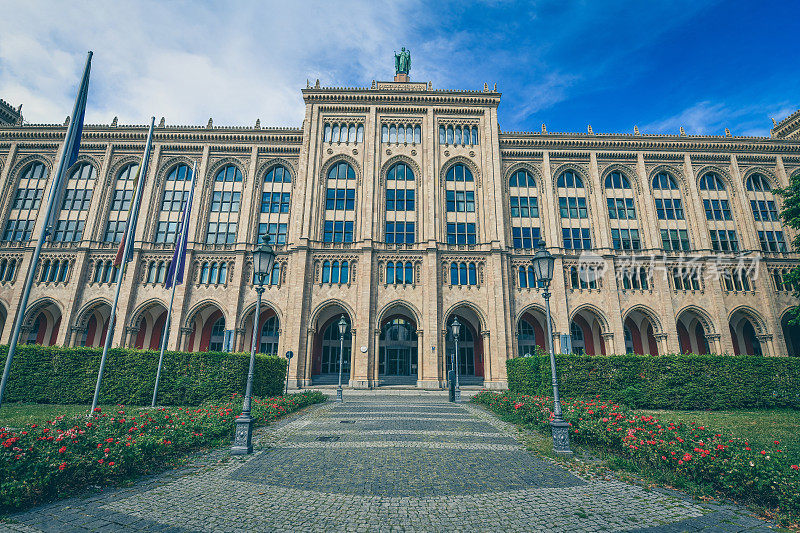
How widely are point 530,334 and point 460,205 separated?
14962 mm

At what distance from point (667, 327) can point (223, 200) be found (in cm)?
4257

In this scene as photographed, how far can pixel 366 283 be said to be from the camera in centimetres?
2836

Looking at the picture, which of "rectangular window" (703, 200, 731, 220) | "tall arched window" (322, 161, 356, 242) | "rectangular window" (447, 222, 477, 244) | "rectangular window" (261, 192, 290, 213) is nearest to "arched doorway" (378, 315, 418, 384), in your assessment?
"rectangular window" (447, 222, 477, 244)

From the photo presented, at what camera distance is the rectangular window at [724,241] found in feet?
105

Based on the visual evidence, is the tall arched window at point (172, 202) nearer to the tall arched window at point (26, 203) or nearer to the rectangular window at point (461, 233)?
the tall arched window at point (26, 203)

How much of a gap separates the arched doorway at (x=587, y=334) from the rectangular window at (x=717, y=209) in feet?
50.0

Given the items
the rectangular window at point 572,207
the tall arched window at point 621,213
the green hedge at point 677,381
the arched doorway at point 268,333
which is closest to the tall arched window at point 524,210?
the rectangular window at point 572,207

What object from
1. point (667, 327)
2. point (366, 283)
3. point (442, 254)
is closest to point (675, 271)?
point (667, 327)

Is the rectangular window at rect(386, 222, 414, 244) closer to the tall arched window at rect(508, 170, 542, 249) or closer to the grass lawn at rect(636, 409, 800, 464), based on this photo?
the tall arched window at rect(508, 170, 542, 249)

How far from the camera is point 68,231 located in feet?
104

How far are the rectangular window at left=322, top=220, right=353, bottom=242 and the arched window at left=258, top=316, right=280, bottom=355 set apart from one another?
11.0 m

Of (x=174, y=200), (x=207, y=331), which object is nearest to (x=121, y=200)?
(x=174, y=200)

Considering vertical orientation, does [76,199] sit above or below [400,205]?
above

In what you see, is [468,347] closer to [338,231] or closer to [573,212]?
[573,212]
